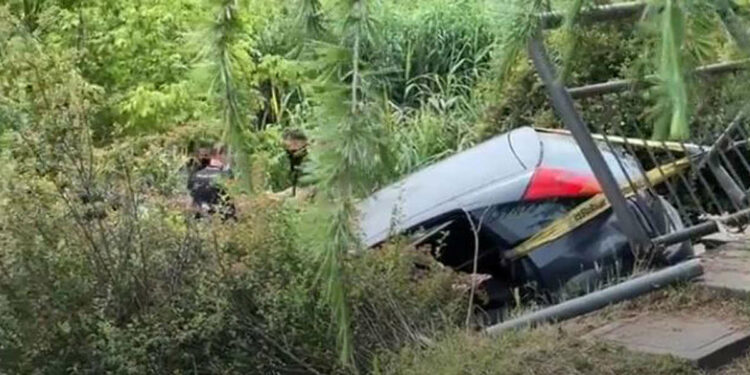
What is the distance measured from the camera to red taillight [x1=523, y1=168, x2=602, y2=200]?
14.5 ft

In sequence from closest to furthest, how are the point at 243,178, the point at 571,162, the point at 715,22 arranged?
the point at 715,22, the point at 243,178, the point at 571,162

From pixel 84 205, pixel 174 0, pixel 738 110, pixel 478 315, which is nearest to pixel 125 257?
pixel 84 205

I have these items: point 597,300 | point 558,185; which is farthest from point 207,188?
point 597,300

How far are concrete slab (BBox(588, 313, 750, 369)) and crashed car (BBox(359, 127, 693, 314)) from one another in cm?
41

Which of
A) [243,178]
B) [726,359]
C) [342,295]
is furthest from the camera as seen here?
[726,359]

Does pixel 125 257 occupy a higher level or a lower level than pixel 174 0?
lower

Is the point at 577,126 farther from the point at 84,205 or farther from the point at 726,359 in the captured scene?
the point at 84,205

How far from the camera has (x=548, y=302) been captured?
4.18 m

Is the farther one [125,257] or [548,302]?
[548,302]

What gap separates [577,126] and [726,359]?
42.8 inches

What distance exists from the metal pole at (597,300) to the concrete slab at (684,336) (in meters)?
0.10

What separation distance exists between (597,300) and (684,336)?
1.18ft

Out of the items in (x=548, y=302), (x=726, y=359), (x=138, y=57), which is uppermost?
(x=138, y=57)

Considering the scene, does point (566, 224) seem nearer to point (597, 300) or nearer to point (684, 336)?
point (597, 300)
